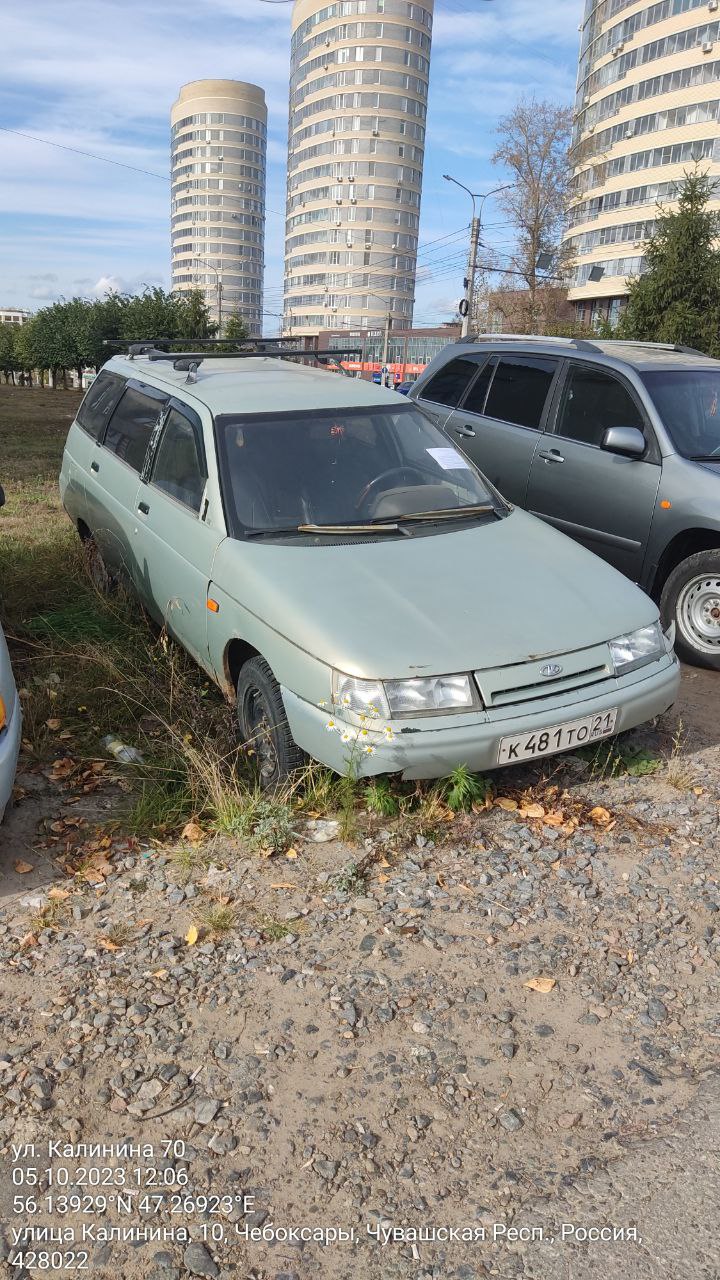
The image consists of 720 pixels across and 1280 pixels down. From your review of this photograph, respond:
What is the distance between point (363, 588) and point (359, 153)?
415ft

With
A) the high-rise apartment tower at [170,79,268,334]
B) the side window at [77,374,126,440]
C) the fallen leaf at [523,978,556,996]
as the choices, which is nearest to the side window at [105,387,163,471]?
the side window at [77,374,126,440]

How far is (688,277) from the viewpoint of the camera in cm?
2491

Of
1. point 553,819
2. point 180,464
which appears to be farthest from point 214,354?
point 553,819

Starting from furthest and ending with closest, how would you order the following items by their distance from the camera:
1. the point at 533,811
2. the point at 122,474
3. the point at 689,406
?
the point at 689,406 < the point at 122,474 < the point at 533,811

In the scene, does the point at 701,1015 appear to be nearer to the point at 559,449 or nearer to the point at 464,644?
the point at 464,644

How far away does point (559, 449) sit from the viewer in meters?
6.82

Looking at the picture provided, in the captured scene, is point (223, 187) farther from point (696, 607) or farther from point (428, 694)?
point (428, 694)

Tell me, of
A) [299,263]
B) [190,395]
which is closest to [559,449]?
[190,395]

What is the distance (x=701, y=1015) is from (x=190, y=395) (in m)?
3.96

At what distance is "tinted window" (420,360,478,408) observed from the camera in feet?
26.1

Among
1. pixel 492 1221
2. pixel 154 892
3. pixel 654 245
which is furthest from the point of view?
pixel 654 245

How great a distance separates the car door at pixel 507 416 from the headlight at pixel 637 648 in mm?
3114

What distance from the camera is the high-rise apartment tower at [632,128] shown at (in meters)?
55.9

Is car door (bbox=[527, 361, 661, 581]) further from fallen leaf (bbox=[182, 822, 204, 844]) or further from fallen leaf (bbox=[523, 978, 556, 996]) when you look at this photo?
fallen leaf (bbox=[523, 978, 556, 996])
